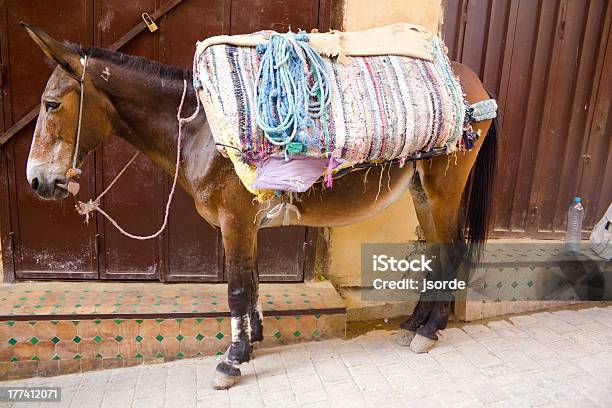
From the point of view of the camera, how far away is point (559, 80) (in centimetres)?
368

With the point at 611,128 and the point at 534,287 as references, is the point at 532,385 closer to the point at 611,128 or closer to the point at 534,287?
the point at 534,287

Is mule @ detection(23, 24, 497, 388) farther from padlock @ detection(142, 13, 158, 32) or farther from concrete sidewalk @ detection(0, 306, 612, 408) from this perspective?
padlock @ detection(142, 13, 158, 32)

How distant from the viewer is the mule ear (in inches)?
77.4

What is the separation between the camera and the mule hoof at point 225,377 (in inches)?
102

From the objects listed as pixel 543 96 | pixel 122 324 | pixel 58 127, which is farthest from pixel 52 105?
pixel 543 96

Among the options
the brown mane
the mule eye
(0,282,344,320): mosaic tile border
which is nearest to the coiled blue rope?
the brown mane

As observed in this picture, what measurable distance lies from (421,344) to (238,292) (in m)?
1.28

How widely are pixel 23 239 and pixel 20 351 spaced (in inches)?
32.0

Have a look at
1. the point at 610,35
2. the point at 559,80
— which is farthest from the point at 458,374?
the point at 610,35

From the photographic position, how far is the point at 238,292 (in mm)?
2551

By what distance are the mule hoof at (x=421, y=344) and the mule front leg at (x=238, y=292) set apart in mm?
1088

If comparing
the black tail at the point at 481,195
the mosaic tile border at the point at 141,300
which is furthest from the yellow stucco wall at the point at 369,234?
the black tail at the point at 481,195

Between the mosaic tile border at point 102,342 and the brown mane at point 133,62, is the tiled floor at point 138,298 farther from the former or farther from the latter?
the brown mane at point 133,62

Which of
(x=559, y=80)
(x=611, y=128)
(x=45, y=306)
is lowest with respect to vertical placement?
(x=45, y=306)
